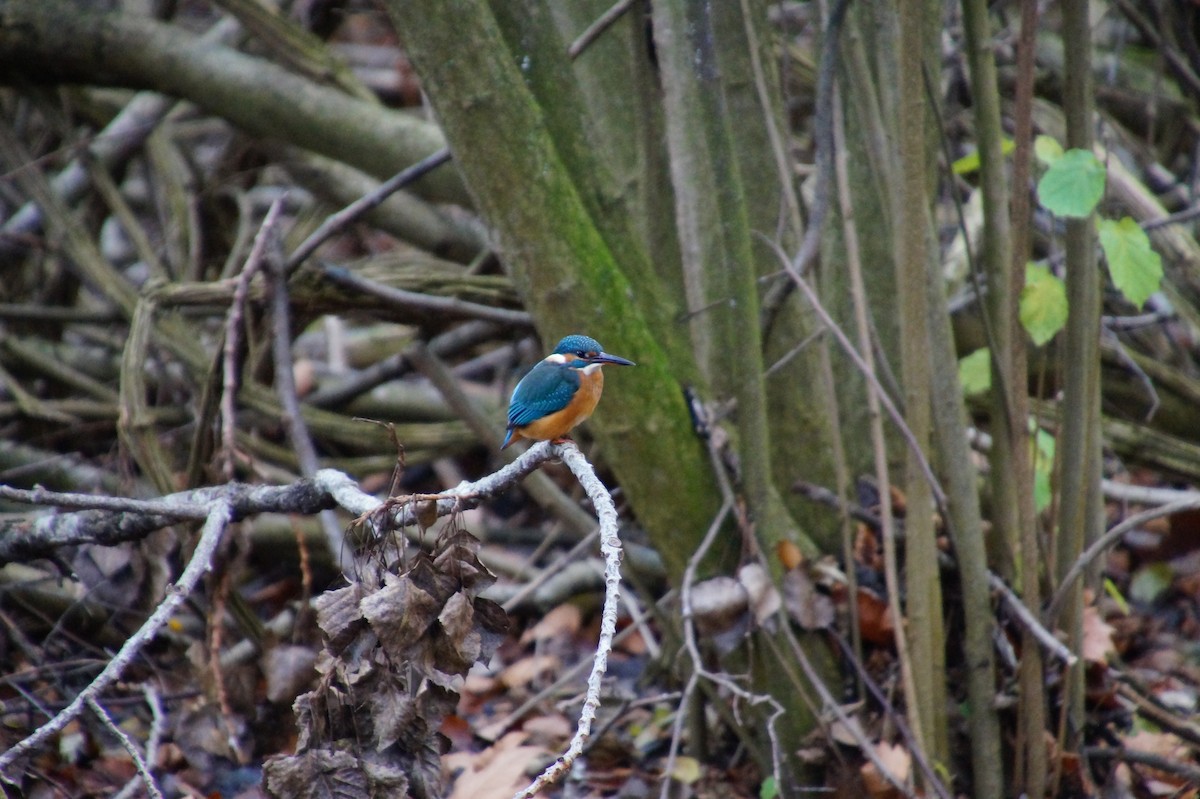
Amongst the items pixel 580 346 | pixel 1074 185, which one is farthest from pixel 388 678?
pixel 1074 185

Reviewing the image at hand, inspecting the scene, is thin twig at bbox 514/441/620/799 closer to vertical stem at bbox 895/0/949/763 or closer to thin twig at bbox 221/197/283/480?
vertical stem at bbox 895/0/949/763

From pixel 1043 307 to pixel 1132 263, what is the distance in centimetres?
23

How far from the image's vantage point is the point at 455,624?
184 centimetres

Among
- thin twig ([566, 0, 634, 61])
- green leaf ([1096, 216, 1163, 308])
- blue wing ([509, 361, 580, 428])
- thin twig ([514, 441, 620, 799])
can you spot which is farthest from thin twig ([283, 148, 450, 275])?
green leaf ([1096, 216, 1163, 308])

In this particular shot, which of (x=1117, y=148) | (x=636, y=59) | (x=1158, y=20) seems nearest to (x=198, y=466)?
(x=636, y=59)

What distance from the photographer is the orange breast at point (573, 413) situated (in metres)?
2.91

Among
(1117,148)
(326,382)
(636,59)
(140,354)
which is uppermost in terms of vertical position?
(636,59)

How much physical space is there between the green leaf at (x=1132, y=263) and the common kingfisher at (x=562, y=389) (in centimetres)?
A: 124

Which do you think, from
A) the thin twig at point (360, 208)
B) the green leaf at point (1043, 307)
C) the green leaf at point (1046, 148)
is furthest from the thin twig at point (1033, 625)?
the thin twig at point (360, 208)

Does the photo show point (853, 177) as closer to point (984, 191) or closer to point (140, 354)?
point (984, 191)

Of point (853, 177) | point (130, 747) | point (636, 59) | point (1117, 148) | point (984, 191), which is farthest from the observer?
point (1117, 148)

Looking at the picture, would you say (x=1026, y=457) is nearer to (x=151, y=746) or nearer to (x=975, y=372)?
(x=975, y=372)

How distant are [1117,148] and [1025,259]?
327 centimetres

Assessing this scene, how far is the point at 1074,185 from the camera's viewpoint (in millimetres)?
2516
